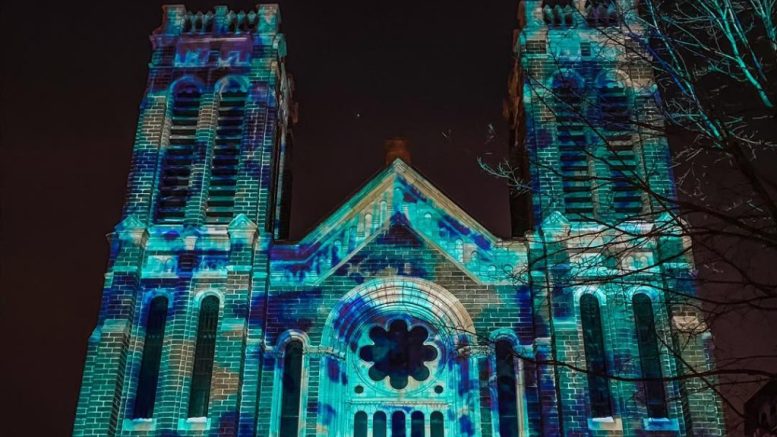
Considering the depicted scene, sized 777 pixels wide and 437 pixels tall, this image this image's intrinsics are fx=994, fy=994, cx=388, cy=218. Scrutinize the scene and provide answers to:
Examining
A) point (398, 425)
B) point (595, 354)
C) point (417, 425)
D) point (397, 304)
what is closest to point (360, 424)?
point (398, 425)

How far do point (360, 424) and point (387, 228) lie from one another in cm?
486

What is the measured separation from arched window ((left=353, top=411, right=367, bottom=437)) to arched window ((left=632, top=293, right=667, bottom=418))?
19.8 ft

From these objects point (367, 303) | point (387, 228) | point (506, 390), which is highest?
point (387, 228)

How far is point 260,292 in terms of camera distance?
75.3 feet

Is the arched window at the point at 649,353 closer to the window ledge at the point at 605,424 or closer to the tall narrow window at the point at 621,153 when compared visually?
the window ledge at the point at 605,424

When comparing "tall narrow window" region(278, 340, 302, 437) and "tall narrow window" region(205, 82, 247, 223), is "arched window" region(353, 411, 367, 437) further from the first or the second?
"tall narrow window" region(205, 82, 247, 223)

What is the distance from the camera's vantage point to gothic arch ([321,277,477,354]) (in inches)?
896

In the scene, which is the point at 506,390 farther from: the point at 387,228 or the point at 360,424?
the point at 387,228

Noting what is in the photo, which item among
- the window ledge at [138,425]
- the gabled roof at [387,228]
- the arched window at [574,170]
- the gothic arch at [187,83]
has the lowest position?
the window ledge at [138,425]

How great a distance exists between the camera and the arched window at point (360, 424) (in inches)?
853

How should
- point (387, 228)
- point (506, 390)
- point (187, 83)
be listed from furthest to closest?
1. point (187, 83)
2. point (387, 228)
3. point (506, 390)

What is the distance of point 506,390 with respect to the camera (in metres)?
22.0

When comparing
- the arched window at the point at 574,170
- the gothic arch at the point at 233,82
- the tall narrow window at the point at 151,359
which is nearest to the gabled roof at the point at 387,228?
the arched window at the point at 574,170

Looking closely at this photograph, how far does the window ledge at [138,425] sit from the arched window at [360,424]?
4314mm
